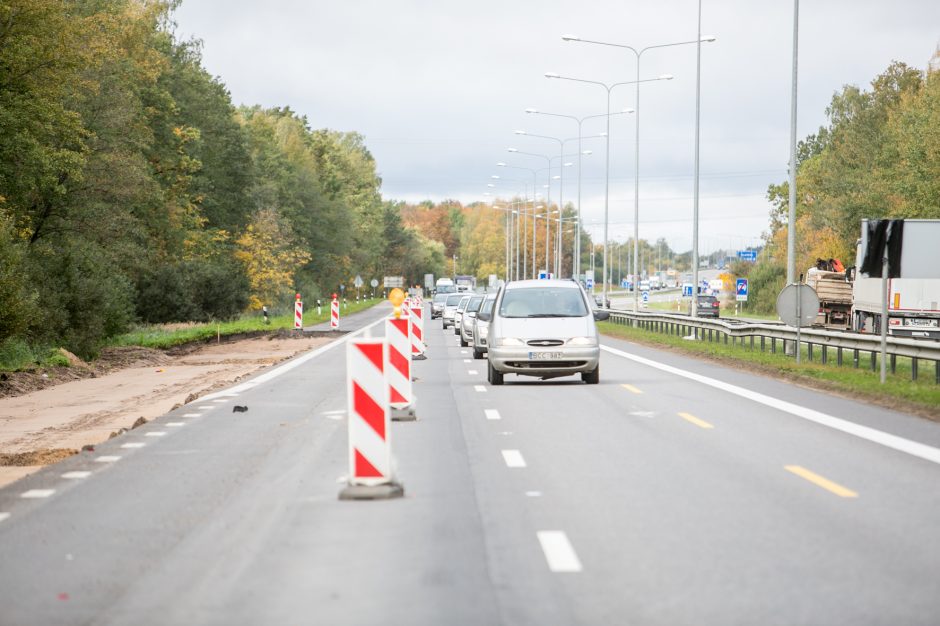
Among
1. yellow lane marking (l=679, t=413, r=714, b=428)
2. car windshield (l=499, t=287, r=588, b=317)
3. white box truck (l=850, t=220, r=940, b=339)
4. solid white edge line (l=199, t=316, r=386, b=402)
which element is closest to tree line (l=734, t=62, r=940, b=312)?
white box truck (l=850, t=220, r=940, b=339)

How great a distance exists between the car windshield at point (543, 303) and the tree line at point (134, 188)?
9.78m

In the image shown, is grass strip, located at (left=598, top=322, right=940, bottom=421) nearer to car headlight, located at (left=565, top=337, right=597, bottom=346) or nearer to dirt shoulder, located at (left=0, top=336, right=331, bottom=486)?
car headlight, located at (left=565, top=337, right=597, bottom=346)

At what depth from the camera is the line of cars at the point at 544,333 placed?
71.7ft

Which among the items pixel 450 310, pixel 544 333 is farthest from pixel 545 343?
pixel 450 310

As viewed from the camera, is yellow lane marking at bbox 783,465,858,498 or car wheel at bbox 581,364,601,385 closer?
yellow lane marking at bbox 783,465,858,498

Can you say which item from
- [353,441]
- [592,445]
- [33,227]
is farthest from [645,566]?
[33,227]

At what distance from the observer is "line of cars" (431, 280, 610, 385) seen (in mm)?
21859

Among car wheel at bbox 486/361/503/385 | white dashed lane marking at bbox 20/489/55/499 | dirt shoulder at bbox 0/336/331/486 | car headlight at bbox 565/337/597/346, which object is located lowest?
dirt shoulder at bbox 0/336/331/486

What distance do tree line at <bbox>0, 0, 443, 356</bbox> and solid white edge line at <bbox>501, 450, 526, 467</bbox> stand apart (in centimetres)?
1644

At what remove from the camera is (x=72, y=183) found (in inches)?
1794

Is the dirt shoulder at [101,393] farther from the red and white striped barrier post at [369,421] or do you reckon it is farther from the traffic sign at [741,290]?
the traffic sign at [741,290]

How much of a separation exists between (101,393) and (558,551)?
1742 cm

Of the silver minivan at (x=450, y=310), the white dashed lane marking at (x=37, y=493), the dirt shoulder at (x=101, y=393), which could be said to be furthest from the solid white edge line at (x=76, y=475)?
the silver minivan at (x=450, y=310)

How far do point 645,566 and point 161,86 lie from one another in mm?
60254
